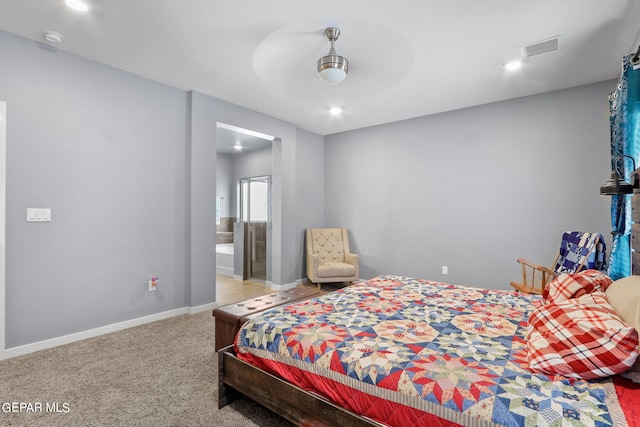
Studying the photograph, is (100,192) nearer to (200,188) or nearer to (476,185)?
(200,188)

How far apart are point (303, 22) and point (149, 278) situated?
3030 mm

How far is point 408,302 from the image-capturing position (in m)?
2.33

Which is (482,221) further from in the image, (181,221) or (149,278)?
(149,278)

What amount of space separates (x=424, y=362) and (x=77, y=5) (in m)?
3.23

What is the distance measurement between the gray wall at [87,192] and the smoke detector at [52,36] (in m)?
0.18

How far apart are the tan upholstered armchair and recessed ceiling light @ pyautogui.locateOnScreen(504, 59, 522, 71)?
3.16 metres

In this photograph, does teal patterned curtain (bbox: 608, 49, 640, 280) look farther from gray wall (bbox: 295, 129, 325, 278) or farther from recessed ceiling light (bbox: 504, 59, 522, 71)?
gray wall (bbox: 295, 129, 325, 278)

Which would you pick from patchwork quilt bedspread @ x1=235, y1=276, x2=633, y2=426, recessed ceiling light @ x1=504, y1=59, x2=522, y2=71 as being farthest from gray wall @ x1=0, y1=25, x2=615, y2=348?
patchwork quilt bedspread @ x1=235, y1=276, x2=633, y2=426

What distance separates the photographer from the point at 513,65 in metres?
3.17

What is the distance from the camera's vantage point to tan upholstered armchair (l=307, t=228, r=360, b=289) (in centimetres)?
496

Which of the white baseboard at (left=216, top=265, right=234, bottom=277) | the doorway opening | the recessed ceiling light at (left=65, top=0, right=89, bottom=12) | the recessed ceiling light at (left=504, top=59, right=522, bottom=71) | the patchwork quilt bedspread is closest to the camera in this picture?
the patchwork quilt bedspread

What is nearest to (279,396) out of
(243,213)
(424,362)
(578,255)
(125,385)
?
(424,362)

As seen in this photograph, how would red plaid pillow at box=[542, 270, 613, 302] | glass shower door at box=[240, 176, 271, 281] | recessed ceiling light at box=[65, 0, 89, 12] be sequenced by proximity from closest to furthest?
red plaid pillow at box=[542, 270, 613, 302], recessed ceiling light at box=[65, 0, 89, 12], glass shower door at box=[240, 176, 271, 281]

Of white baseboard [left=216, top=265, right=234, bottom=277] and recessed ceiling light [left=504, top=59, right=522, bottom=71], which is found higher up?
recessed ceiling light [left=504, top=59, right=522, bottom=71]
